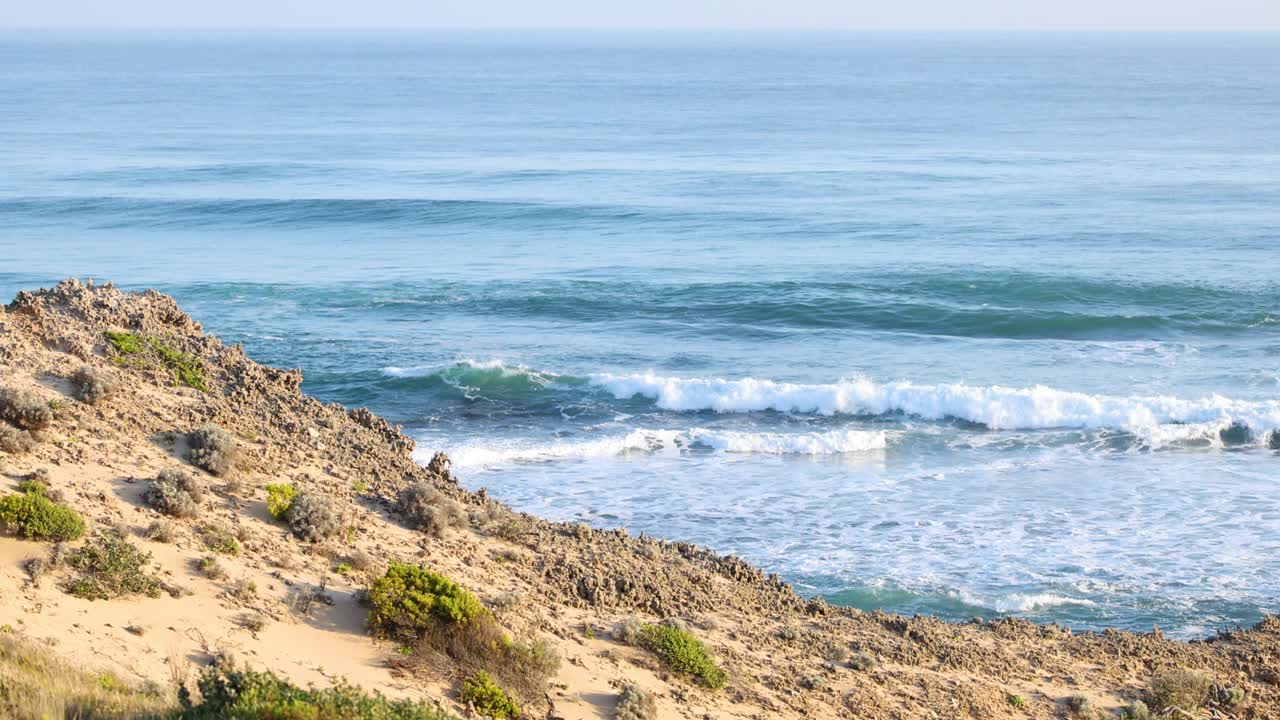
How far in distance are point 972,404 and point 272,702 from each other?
21.3 meters

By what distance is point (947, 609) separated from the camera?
16766 millimetres

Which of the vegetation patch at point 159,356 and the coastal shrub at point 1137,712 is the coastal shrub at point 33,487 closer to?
the vegetation patch at point 159,356

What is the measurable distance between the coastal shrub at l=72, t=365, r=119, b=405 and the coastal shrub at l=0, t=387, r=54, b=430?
804 millimetres

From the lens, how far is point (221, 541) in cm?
Result: 1194

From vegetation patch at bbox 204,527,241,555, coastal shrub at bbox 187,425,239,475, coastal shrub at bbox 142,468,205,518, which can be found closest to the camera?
vegetation patch at bbox 204,527,241,555

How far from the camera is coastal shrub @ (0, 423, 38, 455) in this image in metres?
12.3

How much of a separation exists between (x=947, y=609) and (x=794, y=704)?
5753 mm

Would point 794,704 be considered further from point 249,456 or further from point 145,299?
point 145,299

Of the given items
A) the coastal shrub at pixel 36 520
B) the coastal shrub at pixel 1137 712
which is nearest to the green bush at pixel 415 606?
the coastal shrub at pixel 36 520

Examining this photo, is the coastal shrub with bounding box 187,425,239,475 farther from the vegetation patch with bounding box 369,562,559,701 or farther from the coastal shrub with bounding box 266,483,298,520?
the vegetation patch with bounding box 369,562,559,701

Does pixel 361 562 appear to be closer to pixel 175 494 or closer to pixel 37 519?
pixel 175 494

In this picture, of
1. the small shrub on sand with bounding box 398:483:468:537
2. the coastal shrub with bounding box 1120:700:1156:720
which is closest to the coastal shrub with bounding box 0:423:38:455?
the small shrub on sand with bounding box 398:483:468:537

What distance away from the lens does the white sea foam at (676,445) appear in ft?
79.9

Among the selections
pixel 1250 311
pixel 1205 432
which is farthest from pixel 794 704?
pixel 1250 311
